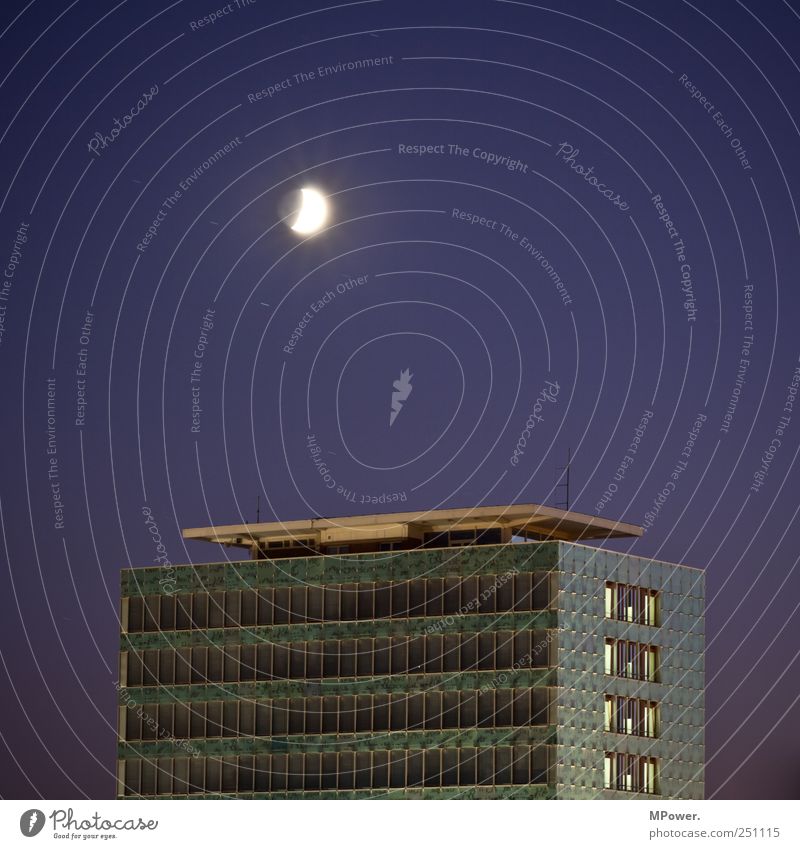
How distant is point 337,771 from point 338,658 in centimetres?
948

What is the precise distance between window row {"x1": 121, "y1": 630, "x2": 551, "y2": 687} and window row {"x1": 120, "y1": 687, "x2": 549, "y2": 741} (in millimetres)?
2186

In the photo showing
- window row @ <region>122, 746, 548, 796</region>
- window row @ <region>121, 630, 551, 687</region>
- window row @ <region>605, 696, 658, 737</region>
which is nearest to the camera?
window row @ <region>122, 746, 548, 796</region>

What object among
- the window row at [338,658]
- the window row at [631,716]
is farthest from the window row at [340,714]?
the window row at [631,716]

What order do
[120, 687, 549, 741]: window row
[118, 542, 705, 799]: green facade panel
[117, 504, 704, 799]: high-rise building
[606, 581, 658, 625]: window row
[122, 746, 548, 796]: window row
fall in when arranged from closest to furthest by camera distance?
1. [118, 542, 705, 799]: green facade panel
2. [117, 504, 704, 799]: high-rise building
3. [122, 746, 548, 796]: window row
4. [120, 687, 549, 741]: window row
5. [606, 581, 658, 625]: window row

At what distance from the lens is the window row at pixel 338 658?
17500 cm

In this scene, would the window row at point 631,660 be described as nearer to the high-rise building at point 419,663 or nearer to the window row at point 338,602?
the high-rise building at point 419,663

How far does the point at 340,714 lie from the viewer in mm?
183875

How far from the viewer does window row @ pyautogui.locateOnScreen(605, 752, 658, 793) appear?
6831 inches

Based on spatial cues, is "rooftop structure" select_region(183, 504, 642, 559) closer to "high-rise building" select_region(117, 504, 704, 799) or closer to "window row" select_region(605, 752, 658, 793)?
"high-rise building" select_region(117, 504, 704, 799)

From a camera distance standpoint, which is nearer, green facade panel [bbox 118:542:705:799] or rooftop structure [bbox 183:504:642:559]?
green facade panel [bbox 118:542:705:799]

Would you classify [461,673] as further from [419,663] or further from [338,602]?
[338,602]

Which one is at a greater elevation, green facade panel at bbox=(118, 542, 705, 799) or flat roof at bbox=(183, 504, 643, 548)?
flat roof at bbox=(183, 504, 643, 548)

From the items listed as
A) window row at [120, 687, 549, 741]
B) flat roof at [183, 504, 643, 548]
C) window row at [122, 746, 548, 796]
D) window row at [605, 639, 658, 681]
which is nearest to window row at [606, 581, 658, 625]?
window row at [605, 639, 658, 681]
